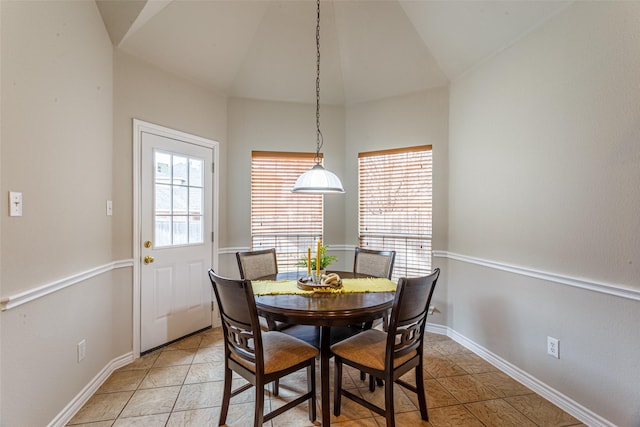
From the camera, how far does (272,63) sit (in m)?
3.34

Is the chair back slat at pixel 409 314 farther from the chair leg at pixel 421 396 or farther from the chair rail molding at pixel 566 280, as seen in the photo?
the chair rail molding at pixel 566 280

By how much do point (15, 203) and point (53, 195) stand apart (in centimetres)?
29

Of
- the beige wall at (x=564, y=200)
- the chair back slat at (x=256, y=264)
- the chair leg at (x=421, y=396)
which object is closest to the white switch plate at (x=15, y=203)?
the chair back slat at (x=256, y=264)

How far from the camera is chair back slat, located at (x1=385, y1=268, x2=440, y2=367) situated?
5.26 feet

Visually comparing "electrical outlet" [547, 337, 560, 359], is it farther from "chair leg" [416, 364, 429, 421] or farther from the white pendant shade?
the white pendant shade

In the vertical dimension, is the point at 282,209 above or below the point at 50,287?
above

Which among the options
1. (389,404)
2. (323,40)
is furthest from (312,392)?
(323,40)

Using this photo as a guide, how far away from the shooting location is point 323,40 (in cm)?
318

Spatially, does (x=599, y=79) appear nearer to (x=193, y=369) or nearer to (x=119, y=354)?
(x=193, y=369)

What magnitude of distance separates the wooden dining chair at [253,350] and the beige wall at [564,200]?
1.72 metres

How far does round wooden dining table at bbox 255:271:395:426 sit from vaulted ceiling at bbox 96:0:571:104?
2382 millimetres

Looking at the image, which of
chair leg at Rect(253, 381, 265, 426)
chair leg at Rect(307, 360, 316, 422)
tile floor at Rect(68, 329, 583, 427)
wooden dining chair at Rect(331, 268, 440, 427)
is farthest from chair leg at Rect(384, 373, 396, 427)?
chair leg at Rect(253, 381, 265, 426)

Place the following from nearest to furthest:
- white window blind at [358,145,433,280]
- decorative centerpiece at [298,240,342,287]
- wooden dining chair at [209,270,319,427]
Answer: wooden dining chair at [209,270,319,427] < decorative centerpiece at [298,240,342,287] < white window blind at [358,145,433,280]

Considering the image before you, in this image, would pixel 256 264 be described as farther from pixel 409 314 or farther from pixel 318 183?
pixel 409 314
